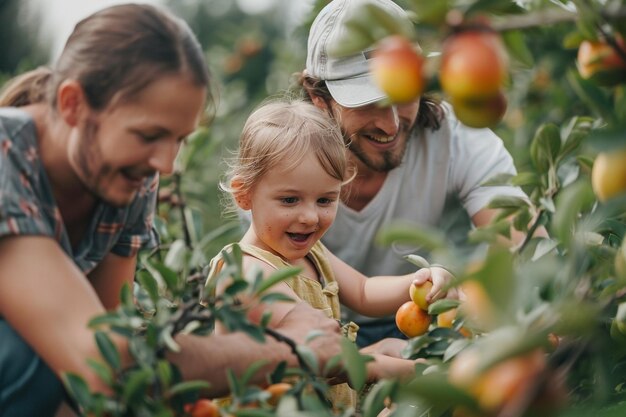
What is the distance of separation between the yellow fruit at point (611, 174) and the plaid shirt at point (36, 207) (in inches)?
35.1

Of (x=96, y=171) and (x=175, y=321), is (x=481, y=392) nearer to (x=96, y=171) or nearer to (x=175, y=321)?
(x=175, y=321)

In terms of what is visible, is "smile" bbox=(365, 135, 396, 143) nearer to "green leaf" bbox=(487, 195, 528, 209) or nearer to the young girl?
the young girl

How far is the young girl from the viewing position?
2.04 metres

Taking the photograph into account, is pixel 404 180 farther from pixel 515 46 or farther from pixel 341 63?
pixel 515 46

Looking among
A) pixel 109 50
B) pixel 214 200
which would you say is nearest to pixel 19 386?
pixel 109 50

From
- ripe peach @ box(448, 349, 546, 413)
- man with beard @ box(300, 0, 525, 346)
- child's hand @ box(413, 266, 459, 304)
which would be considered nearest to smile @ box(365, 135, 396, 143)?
man with beard @ box(300, 0, 525, 346)

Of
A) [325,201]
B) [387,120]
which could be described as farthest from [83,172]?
[387,120]

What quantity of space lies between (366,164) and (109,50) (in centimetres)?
122

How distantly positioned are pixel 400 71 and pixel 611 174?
0.29 m

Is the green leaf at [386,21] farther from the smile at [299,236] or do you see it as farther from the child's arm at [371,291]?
Answer: the child's arm at [371,291]

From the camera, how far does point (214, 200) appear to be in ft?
16.9

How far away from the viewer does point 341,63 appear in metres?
2.52

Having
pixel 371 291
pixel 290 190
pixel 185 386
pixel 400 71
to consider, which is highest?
pixel 400 71

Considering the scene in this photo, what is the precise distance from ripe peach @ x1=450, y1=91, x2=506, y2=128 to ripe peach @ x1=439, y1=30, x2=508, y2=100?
0.05ft
